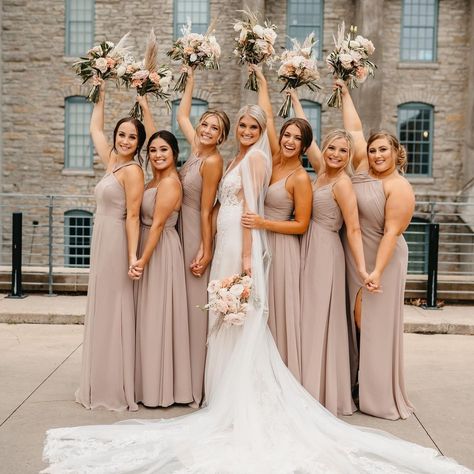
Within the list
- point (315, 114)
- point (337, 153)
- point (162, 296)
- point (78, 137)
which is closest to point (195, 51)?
point (337, 153)

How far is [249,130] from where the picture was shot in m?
5.01

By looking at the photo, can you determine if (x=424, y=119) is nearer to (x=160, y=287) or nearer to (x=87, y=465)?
(x=160, y=287)

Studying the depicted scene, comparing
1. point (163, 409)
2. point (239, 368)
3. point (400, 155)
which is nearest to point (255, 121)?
point (400, 155)

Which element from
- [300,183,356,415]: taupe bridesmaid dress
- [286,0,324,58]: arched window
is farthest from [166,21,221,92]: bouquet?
[286,0,324,58]: arched window

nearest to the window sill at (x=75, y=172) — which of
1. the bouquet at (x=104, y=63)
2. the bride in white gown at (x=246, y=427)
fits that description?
the bouquet at (x=104, y=63)

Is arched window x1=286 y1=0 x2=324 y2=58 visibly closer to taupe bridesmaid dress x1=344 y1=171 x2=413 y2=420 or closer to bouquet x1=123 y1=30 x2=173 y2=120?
bouquet x1=123 y1=30 x2=173 y2=120

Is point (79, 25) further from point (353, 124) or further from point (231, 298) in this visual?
point (231, 298)

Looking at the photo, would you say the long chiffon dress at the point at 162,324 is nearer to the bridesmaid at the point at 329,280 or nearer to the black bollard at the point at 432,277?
the bridesmaid at the point at 329,280

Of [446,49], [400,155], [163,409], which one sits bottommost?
[163,409]

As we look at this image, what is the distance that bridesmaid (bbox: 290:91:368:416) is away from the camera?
5.01 m

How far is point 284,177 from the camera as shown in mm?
5113

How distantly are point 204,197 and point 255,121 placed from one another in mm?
756

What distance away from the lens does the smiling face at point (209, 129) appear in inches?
204

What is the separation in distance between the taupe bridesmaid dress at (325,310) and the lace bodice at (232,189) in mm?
630
